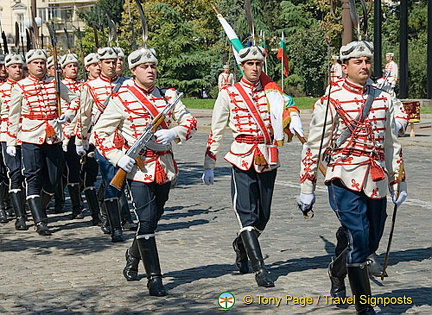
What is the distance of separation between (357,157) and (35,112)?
574cm

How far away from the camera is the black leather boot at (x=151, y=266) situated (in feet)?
26.1

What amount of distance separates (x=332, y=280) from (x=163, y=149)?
72.9 inches

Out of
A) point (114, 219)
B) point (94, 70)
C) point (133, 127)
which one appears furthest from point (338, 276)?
point (94, 70)

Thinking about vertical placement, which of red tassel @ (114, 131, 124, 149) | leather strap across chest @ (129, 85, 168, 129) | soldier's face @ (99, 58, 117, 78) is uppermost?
soldier's face @ (99, 58, 117, 78)

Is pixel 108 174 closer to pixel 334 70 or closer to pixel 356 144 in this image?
pixel 334 70

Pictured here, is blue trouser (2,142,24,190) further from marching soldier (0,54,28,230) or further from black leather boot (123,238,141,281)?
black leather boot (123,238,141,281)

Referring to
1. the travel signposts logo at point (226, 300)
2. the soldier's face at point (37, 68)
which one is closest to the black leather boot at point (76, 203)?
the soldier's face at point (37, 68)

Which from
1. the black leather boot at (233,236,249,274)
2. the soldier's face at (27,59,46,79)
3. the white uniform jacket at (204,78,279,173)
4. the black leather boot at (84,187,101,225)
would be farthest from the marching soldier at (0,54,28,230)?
the white uniform jacket at (204,78,279,173)

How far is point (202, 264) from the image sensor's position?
924cm

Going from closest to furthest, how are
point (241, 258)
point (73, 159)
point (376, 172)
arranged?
point (376, 172)
point (241, 258)
point (73, 159)

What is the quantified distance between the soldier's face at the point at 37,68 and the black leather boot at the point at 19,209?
5.07 ft

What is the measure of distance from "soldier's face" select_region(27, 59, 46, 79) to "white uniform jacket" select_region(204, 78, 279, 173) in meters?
3.84

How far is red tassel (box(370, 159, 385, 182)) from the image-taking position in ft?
22.9

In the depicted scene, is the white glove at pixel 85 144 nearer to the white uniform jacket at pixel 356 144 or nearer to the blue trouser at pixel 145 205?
the blue trouser at pixel 145 205
